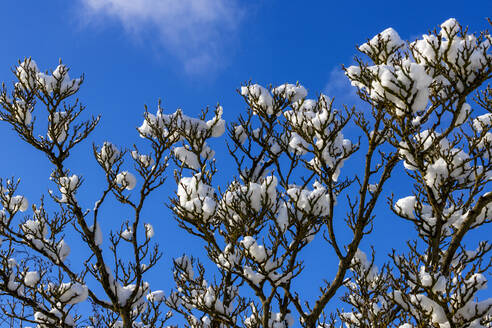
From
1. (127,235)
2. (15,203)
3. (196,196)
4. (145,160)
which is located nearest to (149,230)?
(127,235)

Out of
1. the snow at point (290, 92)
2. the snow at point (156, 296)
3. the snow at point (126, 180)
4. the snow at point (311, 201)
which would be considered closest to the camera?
the snow at point (311, 201)

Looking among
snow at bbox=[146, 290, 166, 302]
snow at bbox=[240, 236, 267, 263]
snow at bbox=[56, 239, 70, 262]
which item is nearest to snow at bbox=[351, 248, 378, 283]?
snow at bbox=[240, 236, 267, 263]

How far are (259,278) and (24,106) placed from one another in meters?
5.83

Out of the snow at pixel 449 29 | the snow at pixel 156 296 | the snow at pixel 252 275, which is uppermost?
the snow at pixel 449 29

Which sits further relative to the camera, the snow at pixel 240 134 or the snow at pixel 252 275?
the snow at pixel 240 134

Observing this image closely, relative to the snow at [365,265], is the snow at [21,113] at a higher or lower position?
higher

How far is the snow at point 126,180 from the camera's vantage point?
28.1 feet

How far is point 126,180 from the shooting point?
8562 mm

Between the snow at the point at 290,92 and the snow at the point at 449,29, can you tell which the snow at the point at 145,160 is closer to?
the snow at the point at 290,92

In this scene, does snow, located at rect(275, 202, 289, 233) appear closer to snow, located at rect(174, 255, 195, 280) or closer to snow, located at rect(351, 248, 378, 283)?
snow, located at rect(351, 248, 378, 283)

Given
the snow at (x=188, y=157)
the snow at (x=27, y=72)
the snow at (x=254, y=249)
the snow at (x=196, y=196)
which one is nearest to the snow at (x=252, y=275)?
the snow at (x=254, y=249)

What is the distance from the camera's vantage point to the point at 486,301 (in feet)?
15.2

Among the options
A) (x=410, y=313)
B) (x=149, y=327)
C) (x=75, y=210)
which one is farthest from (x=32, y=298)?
(x=410, y=313)

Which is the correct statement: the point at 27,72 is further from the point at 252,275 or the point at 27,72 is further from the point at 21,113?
the point at 252,275
